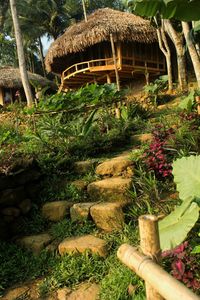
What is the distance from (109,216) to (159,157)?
1.21 metres

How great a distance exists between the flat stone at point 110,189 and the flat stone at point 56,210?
345 mm

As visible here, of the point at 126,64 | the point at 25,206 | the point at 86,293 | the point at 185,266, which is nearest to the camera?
the point at 185,266

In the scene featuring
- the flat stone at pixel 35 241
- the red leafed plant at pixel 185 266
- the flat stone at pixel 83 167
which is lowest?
the flat stone at pixel 35 241

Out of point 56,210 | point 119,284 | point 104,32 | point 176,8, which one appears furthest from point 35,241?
point 104,32

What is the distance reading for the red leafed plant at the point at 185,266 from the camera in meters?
2.92

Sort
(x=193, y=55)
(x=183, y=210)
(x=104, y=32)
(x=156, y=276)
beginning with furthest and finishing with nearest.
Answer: (x=104, y=32)
(x=193, y=55)
(x=183, y=210)
(x=156, y=276)

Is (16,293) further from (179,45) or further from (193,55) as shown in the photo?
(179,45)

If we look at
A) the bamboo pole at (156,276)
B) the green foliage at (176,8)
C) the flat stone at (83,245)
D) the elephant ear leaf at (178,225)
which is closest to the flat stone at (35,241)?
the flat stone at (83,245)

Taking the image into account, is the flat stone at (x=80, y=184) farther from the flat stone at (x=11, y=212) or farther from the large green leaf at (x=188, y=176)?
the large green leaf at (x=188, y=176)

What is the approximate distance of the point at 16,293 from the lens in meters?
3.74

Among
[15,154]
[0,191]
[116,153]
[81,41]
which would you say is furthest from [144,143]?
[81,41]

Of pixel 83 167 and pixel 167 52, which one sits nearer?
pixel 83 167

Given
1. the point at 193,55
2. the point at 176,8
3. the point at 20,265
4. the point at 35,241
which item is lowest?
the point at 20,265

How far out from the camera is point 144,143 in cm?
601
